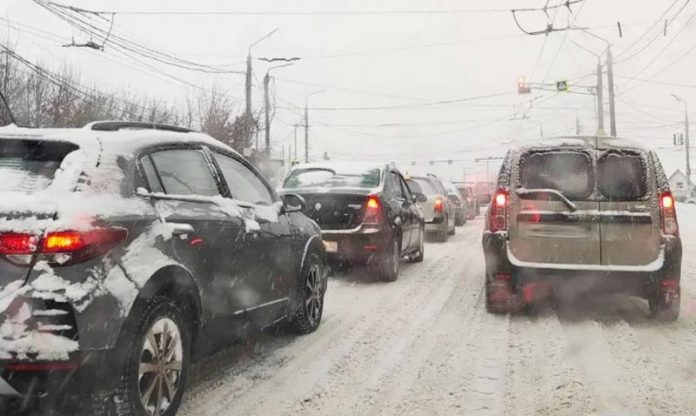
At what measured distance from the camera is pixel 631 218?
18.1 ft

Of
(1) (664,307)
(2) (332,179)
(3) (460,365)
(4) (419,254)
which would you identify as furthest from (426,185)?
(3) (460,365)

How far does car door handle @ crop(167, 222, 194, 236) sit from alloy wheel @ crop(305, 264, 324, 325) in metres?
2.11

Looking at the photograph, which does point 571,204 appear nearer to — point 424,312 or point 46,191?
point 424,312

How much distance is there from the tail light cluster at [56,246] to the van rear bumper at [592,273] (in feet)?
13.0

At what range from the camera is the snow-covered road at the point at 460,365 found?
3705 mm

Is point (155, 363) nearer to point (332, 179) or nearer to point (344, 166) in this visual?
point (332, 179)

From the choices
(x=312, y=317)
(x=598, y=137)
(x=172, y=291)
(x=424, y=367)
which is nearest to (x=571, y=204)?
(x=598, y=137)

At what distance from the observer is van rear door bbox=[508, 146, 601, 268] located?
560cm

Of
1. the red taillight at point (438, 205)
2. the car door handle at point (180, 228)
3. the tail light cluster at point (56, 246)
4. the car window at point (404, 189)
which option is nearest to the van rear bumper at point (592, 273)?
the car door handle at point (180, 228)

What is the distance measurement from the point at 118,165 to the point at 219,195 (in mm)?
955

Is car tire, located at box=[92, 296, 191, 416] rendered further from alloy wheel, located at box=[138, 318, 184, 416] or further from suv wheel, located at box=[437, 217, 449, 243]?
suv wheel, located at box=[437, 217, 449, 243]

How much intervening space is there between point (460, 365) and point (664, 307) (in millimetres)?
2392

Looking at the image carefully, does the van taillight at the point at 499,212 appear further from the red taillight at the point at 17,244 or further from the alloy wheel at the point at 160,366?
the red taillight at the point at 17,244

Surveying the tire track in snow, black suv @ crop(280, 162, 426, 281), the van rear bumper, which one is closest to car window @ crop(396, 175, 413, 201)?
black suv @ crop(280, 162, 426, 281)
